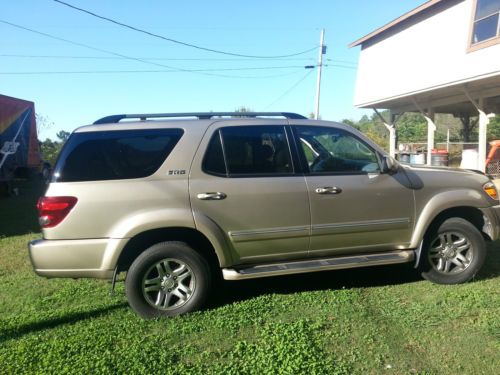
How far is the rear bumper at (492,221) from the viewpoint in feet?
16.1

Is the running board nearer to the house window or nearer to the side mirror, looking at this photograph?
the side mirror

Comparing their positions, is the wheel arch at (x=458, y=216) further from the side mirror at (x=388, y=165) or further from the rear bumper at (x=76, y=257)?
the rear bumper at (x=76, y=257)

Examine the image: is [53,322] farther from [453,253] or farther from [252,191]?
[453,253]

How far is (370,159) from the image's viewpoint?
4.70m

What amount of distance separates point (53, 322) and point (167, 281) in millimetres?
1093

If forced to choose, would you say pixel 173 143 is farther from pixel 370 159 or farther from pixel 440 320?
pixel 440 320

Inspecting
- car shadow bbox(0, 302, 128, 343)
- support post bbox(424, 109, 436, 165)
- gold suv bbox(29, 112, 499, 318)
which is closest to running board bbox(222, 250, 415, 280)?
gold suv bbox(29, 112, 499, 318)

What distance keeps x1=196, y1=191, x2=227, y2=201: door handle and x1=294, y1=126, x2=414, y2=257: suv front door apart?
879 mm

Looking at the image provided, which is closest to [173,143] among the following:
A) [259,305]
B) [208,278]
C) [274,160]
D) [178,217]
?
[178,217]

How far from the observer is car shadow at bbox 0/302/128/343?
3797mm

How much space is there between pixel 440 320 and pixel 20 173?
44.2 feet

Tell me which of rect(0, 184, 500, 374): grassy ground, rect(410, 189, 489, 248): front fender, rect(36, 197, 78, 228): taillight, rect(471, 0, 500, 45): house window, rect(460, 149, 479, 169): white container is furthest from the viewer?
rect(460, 149, 479, 169): white container

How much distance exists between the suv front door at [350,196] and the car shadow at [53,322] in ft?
6.90

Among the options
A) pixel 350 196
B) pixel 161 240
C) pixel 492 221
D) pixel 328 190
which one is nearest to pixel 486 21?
pixel 492 221
